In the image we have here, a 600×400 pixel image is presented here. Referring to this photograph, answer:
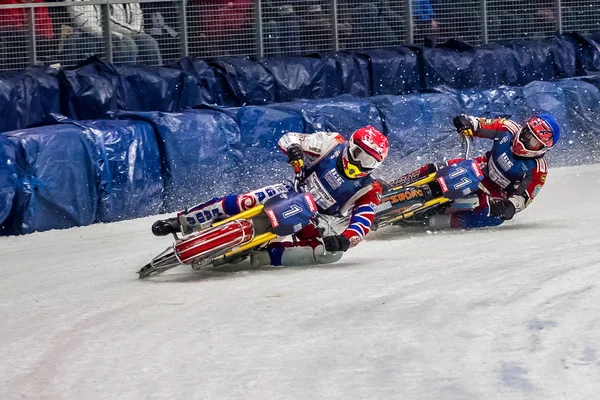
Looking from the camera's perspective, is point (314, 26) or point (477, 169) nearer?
point (477, 169)

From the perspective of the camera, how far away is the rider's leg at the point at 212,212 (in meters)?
8.11

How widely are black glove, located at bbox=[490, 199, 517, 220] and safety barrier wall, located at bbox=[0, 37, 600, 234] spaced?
2.89 m

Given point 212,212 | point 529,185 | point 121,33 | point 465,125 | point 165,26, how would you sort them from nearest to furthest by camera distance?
point 212,212
point 529,185
point 465,125
point 121,33
point 165,26

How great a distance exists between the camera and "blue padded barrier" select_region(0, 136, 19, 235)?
10.0 meters

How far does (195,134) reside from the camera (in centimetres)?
1156

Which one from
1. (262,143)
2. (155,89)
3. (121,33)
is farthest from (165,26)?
(262,143)

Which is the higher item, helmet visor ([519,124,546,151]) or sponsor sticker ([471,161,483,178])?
helmet visor ([519,124,546,151])

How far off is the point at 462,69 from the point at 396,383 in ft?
33.6

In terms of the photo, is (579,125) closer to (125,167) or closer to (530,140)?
(530,140)

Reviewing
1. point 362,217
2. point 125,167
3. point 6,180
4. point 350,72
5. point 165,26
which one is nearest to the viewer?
point 362,217

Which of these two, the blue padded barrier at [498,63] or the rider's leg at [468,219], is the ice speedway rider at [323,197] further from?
the blue padded barrier at [498,63]

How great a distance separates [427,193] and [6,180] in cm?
380

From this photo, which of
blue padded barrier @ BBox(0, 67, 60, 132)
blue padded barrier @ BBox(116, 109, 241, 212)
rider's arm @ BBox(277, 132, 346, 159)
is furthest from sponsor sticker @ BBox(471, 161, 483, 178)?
blue padded barrier @ BBox(0, 67, 60, 132)

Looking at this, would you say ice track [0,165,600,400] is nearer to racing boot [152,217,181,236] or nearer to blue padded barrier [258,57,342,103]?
racing boot [152,217,181,236]
